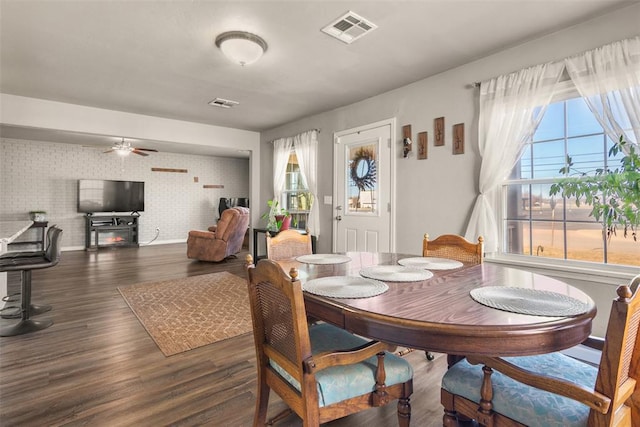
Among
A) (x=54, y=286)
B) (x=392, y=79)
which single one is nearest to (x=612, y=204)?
(x=392, y=79)

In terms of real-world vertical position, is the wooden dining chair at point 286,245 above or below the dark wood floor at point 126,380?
above

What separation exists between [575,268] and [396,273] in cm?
184

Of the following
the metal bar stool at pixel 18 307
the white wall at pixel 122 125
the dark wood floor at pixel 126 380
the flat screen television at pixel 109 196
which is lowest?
the dark wood floor at pixel 126 380

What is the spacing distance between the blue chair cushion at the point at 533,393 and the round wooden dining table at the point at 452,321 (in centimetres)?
21

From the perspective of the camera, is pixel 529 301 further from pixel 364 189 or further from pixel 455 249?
pixel 364 189

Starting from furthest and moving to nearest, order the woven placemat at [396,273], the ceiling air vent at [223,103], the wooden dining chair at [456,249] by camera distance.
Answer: the ceiling air vent at [223,103] < the wooden dining chair at [456,249] < the woven placemat at [396,273]

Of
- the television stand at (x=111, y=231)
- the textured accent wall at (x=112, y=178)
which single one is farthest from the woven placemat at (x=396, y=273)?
the textured accent wall at (x=112, y=178)

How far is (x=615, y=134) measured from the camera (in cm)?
222

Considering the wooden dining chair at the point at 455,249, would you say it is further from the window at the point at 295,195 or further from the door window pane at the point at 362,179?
the window at the point at 295,195

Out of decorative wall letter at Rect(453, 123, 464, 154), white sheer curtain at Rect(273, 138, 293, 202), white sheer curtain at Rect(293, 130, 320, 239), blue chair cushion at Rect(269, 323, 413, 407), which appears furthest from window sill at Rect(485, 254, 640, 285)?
white sheer curtain at Rect(273, 138, 293, 202)

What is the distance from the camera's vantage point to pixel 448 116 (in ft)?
10.7

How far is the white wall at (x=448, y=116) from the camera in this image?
8.10 ft

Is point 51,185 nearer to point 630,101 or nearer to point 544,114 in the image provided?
point 544,114

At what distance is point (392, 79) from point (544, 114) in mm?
1544
